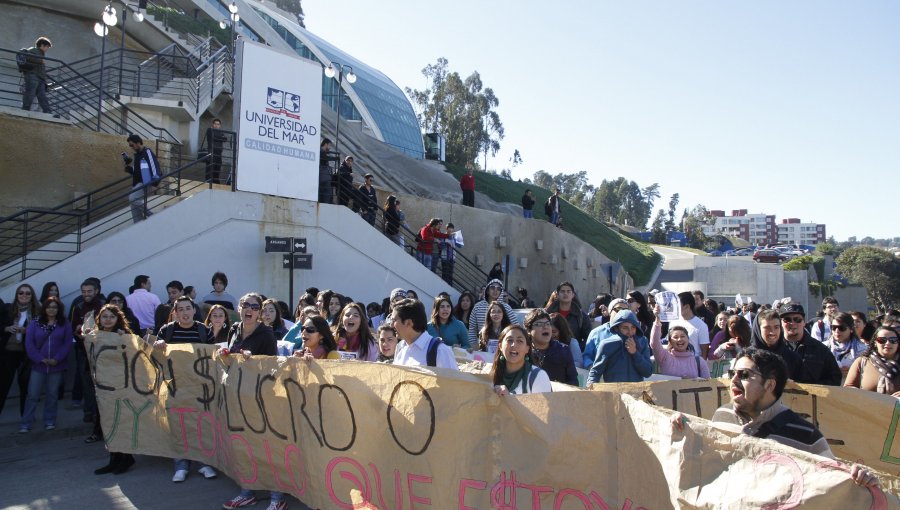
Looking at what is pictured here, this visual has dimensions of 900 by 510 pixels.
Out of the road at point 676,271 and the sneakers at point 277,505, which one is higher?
the road at point 676,271

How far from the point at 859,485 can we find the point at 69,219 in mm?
15035

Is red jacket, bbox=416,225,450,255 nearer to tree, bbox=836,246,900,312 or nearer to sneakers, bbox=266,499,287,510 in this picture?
sneakers, bbox=266,499,287,510

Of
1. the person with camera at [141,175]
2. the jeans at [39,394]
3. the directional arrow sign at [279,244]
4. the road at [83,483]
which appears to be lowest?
the road at [83,483]

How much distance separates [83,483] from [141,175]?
313 inches

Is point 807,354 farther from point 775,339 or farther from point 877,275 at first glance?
point 877,275

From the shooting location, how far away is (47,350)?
8633mm

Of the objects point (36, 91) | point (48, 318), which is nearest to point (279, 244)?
point (48, 318)

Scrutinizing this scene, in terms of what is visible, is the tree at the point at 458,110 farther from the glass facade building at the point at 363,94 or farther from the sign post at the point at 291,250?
the sign post at the point at 291,250

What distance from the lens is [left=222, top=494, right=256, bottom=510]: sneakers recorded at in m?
6.25

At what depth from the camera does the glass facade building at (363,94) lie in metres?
51.2

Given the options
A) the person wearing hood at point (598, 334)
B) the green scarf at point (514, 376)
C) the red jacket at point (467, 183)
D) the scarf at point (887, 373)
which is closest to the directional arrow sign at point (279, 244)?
the person wearing hood at point (598, 334)

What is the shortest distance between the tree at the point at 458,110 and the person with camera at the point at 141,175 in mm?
48734

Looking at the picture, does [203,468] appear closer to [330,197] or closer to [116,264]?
[116,264]

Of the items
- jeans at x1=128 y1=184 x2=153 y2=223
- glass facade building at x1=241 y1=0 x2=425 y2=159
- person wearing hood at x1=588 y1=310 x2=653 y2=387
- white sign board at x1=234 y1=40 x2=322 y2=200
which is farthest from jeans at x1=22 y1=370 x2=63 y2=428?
glass facade building at x1=241 y1=0 x2=425 y2=159
